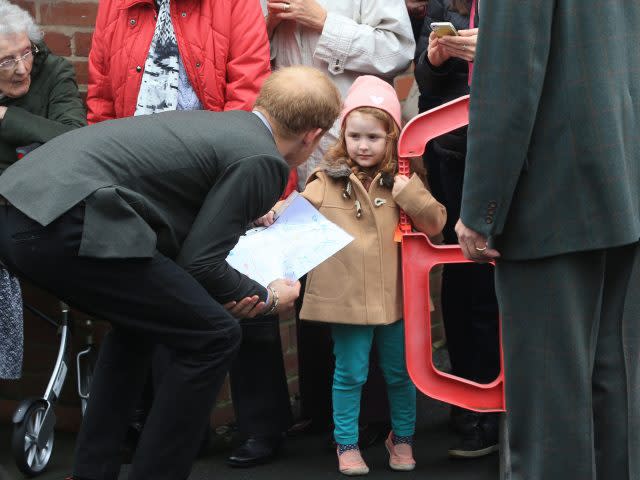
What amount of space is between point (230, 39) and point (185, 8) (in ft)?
0.69

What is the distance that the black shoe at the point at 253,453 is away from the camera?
171 inches

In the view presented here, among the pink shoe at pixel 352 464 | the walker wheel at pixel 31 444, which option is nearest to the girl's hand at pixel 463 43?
the pink shoe at pixel 352 464

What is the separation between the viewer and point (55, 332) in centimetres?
487

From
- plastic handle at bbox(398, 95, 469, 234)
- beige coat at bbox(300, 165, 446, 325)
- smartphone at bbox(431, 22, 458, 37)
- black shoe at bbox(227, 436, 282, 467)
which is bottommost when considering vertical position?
black shoe at bbox(227, 436, 282, 467)

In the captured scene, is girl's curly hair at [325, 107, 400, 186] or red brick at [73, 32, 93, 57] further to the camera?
red brick at [73, 32, 93, 57]

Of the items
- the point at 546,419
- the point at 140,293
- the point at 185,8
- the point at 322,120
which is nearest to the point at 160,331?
the point at 140,293

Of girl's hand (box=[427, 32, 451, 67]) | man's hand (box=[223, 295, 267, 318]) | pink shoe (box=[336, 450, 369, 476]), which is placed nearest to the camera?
man's hand (box=[223, 295, 267, 318])

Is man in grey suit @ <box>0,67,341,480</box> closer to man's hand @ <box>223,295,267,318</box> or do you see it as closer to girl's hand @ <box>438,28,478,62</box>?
man's hand @ <box>223,295,267,318</box>

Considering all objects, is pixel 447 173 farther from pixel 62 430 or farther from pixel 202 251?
pixel 62 430

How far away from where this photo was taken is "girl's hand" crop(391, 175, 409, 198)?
405 centimetres

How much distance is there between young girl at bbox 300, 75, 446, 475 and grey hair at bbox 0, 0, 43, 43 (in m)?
1.22

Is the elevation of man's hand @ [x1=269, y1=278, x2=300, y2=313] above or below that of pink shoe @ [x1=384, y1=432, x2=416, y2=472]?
above

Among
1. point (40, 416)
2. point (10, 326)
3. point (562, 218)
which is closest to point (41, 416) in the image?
point (40, 416)

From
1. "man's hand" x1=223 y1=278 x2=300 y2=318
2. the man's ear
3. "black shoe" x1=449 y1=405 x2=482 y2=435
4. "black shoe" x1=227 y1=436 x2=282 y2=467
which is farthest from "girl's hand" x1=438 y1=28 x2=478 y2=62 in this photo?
"black shoe" x1=227 y1=436 x2=282 y2=467
